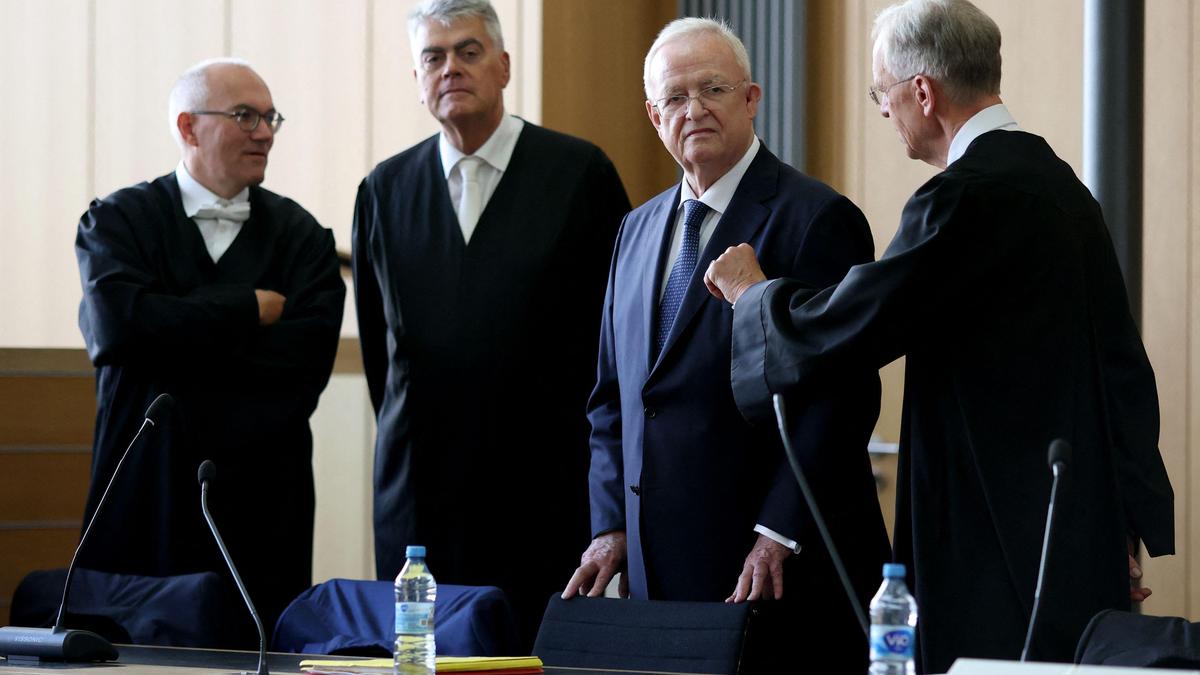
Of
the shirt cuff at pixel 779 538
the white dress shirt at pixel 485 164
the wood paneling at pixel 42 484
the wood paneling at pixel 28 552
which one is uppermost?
the white dress shirt at pixel 485 164

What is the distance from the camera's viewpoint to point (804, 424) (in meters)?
2.90

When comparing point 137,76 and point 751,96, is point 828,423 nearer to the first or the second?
point 751,96

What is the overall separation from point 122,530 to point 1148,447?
2346 mm

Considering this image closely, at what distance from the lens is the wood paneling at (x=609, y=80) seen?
5738 millimetres

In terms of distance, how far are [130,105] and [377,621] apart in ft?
11.8

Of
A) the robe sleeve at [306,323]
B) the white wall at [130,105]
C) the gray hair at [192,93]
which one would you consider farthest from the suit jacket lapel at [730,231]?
the white wall at [130,105]

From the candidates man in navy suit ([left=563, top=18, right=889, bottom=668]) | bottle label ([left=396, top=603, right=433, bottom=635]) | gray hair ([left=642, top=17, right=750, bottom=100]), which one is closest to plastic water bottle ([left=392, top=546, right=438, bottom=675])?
bottle label ([left=396, top=603, right=433, bottom=635])

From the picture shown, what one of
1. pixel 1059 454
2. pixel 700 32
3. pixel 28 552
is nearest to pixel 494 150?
pixel 700 32

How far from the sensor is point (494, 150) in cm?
381

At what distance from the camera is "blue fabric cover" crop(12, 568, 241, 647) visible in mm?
3068

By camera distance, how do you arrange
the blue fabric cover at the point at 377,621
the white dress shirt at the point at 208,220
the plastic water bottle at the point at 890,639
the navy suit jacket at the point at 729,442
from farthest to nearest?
the white dress shirt at the point at 208,220 < the navy suit jacket at the point at 729,442 < the blue fabric cover at the point at 377,621 < the plastic water bottle at the point at 890,639

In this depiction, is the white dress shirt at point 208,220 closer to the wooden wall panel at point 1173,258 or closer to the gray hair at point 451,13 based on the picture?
the gray hair at point 451,13

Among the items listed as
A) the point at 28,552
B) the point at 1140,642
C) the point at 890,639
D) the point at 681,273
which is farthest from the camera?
the point at 28,552

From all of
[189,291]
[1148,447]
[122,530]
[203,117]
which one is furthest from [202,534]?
[1148,447]
